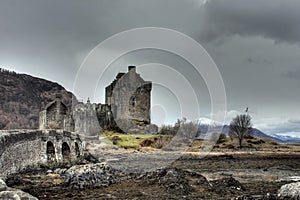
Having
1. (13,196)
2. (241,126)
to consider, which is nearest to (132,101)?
(241,126)

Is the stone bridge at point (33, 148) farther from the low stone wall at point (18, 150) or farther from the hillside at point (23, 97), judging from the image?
the hillside at point (23, 97)

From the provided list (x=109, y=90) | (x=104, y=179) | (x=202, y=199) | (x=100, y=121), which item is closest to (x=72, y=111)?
(x=100, y=121)

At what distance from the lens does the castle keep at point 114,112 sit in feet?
237

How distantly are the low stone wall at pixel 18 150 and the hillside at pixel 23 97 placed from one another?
91.5 meters

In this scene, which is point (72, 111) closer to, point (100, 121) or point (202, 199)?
point (100, 121)

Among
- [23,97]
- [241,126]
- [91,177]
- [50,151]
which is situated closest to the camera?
[91,177]

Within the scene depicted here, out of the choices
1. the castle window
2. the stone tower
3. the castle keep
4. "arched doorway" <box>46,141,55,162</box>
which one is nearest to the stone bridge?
"arched doorway" <box>46,141,55,162</box>

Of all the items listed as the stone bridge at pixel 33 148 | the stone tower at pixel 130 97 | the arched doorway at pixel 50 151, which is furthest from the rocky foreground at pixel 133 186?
the stone tower at pixel 130 97

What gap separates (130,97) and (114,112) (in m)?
5.10

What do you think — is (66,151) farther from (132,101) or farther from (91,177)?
(132,101)

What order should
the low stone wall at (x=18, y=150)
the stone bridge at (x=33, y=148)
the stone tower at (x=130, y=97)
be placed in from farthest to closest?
the stone tower at (x=130, y=97) → the stone bridge at (x=33, y=148) → the low stone wall at (x=18, y=150)

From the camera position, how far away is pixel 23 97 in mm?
157750

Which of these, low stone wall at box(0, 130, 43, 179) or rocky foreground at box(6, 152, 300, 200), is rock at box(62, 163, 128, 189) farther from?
low stone wall at box(0, 130, 43, 179)

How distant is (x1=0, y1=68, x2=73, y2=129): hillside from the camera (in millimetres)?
134250
